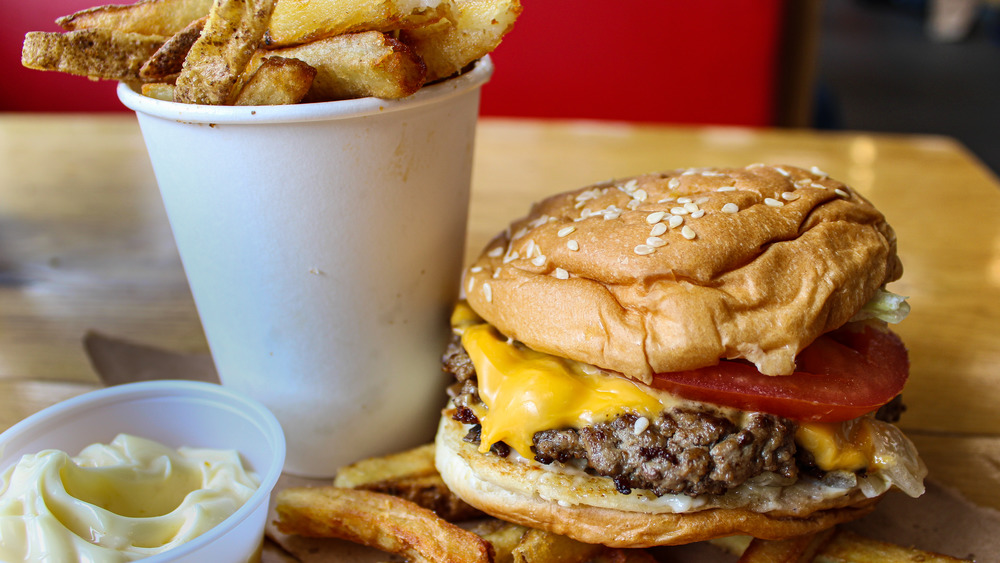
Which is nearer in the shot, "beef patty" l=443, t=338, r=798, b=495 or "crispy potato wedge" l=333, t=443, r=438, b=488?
"beef patty" l=443, t=338, r=798, b=495

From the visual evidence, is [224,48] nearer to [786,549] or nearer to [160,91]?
[160,91]

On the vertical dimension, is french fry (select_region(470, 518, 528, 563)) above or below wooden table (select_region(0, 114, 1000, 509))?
above

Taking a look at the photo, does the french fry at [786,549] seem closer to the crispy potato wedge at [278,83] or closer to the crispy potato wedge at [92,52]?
the crispy potato wedge at [278,83]

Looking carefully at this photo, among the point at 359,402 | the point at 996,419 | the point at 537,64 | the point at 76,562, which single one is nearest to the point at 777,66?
the point at 537,64

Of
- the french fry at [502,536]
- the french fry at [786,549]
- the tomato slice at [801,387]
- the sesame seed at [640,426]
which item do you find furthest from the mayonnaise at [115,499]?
the french fry at [786,549]

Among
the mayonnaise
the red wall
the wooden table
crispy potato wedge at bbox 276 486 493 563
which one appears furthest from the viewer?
the red wall

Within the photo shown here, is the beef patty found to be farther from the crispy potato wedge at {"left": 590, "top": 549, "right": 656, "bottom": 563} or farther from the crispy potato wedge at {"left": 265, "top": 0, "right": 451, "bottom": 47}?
the crispy potato wedge at {"left": 265, "top": 0, "right": 451, "bottom": 47}

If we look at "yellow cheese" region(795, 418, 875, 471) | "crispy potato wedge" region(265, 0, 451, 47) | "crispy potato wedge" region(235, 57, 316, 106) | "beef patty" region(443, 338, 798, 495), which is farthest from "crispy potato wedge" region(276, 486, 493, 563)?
"crispy potato wedge" region(265, 0, 451, 47)
